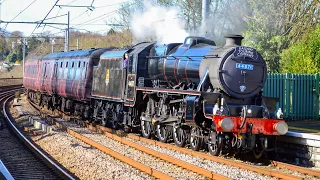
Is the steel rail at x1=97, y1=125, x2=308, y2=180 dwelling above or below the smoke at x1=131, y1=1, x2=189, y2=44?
below

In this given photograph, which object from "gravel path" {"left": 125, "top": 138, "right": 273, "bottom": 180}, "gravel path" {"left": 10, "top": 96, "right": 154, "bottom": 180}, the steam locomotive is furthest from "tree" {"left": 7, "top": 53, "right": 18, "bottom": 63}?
"gravel path" {"left": 125, "top": 138, "right": 273, "bottom": 180}

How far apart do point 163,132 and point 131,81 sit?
7.61 ft

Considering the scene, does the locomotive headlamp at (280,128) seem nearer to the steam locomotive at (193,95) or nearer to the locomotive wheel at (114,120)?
the steam locomotive at (193,95)

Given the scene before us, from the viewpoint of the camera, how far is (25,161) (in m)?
11.4

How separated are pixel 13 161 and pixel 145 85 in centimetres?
511

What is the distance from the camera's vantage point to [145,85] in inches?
585

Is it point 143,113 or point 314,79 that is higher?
point 314,79

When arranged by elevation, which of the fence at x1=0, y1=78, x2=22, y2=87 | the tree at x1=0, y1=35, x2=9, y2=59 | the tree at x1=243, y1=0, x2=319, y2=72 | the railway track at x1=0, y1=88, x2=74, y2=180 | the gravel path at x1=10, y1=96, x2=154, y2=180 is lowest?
the railway track at x1=0, y1=88, x2=74, y2=180

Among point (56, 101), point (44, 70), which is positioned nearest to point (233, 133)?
point (56, 101)

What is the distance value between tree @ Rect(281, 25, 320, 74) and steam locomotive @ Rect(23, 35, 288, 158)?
8348 millimetres

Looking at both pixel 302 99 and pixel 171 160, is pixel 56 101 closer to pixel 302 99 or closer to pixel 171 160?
pixel 302 99

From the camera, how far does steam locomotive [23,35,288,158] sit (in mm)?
10805

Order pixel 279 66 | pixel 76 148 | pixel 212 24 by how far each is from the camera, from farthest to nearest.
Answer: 1. pixel 279 66
2. pixel 212 24
3. pixel 76 148

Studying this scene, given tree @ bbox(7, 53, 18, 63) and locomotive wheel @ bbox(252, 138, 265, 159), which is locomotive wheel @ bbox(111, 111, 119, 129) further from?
tree @ bbox(7, 53, 18, 63)
